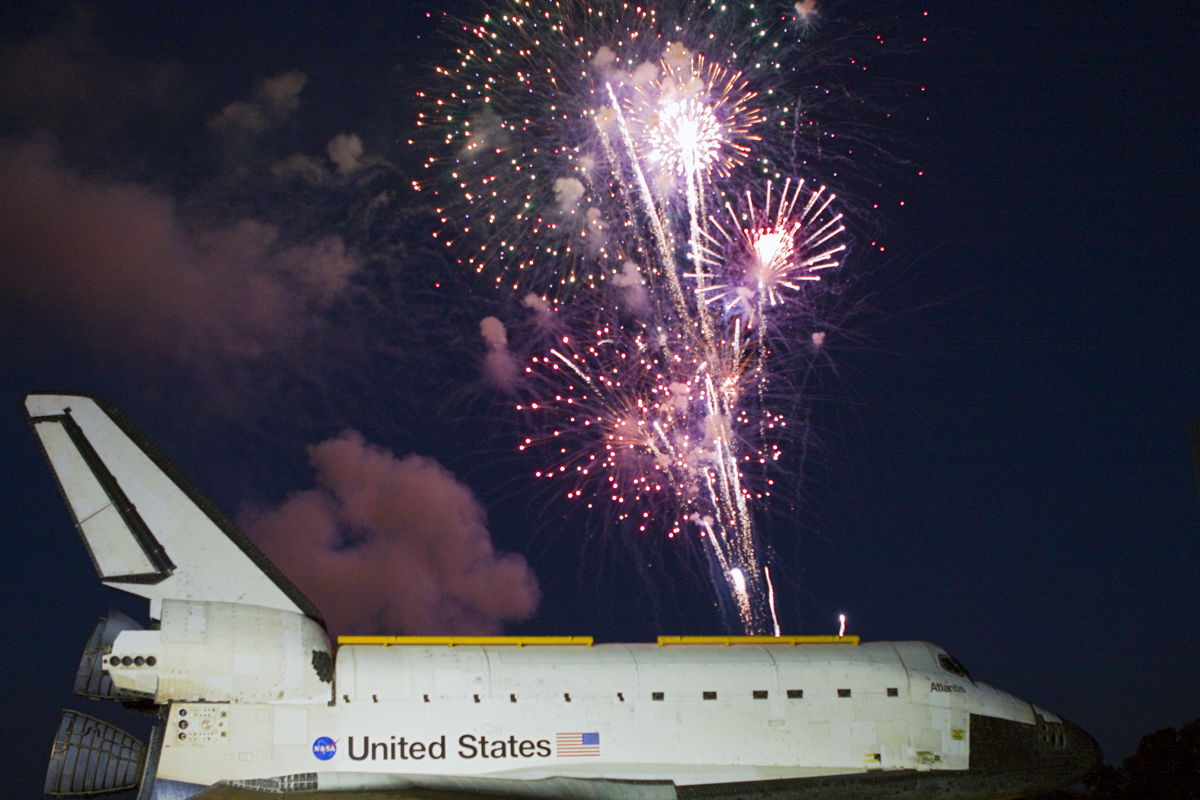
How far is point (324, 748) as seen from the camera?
1080 cm

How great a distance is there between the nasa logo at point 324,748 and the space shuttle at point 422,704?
0.03 m

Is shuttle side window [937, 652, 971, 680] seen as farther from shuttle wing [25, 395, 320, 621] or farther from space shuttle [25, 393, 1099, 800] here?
shuttle wing [25, 395, 320, 621]

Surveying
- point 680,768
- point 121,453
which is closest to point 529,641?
point 680,768

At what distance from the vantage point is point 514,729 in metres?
11.4

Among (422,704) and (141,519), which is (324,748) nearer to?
(422,704)

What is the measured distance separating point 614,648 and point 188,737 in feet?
16.3

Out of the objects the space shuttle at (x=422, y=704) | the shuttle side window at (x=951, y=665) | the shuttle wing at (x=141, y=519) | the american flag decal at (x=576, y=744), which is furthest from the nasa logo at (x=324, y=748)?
the shuttle side window at (x=951, y=665)

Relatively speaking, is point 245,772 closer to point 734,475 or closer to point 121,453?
point 121,453

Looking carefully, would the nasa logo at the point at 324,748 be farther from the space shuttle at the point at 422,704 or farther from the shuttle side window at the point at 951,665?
the shuttle side window at the point at 951,665

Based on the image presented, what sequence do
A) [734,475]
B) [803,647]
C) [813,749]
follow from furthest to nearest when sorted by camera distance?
[734,475]
[803,647]
[813,749]

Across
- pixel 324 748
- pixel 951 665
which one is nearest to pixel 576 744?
pixel 324 748

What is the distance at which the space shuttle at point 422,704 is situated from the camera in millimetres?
10594

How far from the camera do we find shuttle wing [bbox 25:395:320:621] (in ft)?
37.1

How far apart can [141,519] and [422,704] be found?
386cm
